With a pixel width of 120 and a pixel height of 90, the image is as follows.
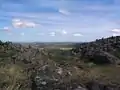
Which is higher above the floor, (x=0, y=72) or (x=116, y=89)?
(x=0, y=72)

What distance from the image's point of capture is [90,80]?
17125mm

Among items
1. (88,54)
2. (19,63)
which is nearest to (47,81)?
(19,63)

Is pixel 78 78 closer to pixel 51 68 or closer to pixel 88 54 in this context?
pixel 51 68

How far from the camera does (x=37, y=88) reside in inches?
591

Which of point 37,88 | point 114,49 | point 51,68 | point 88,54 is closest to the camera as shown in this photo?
point 37,88

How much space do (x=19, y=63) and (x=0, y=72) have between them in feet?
15.1

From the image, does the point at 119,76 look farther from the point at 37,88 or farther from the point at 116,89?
the point at 37,88

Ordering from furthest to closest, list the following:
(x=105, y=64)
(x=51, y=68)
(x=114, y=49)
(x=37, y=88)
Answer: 1. (x=114, y=49)
2. (x=105, y=64)
3. (x=51, y=68)
4. (x=37, y=88)

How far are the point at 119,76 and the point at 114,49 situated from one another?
11.9m

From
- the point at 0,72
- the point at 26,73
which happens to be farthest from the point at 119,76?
the point at 0,72

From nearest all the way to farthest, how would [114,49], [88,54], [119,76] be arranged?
1. [119,76]
2. [88,54]
3. [114,49]

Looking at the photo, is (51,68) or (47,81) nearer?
(47,81)

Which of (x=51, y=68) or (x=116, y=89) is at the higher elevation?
(x=51, y=68)

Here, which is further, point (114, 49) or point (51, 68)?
point (114, 49)
